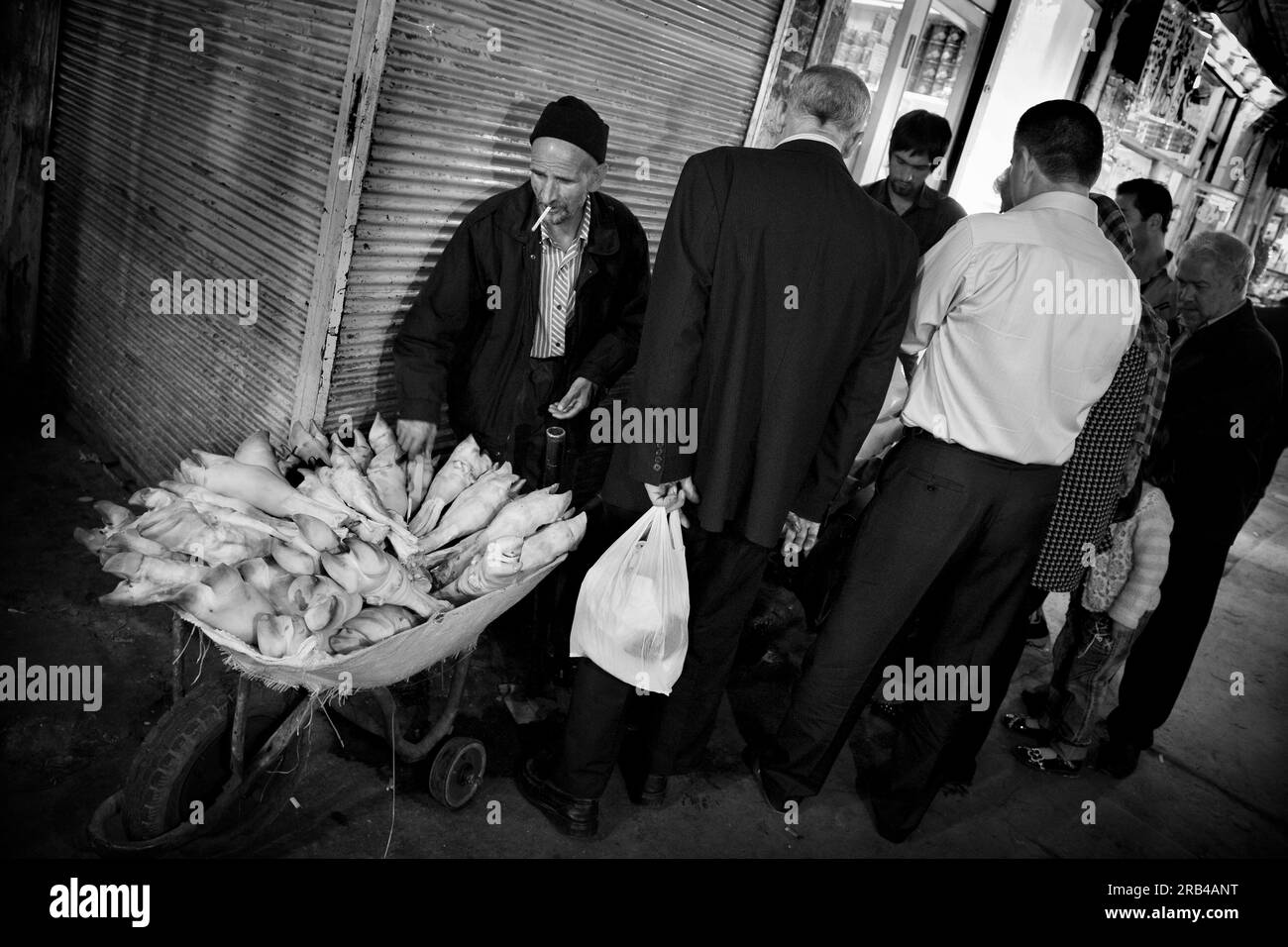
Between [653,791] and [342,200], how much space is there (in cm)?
250

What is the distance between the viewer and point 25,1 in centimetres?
425

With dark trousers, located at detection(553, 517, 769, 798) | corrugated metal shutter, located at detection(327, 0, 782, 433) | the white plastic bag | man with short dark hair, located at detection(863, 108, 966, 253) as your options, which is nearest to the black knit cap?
corrugated metal shutter, located at detection(327, 0, 782, 433)

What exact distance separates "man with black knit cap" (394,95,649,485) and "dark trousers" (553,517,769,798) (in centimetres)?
89

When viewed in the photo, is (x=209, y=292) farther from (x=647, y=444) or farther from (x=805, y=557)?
(x=805, y=557)

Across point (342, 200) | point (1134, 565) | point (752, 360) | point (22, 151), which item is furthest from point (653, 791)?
point (22, 151)

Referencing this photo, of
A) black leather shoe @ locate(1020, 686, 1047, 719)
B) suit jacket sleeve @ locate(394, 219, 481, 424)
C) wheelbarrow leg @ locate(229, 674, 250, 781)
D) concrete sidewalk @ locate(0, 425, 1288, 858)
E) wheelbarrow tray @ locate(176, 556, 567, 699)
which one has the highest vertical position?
suit jacket sleeve @ locate(394, 219, 481, 424)

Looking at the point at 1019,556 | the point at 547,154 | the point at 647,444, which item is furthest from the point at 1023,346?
the point at 547,154

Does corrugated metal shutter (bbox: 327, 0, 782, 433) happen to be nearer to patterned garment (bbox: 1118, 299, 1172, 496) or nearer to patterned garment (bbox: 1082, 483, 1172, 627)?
patterned garment (bbox: 1118, 299, 1172, 496)

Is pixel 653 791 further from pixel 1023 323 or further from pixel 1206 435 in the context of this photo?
pixel 1206 435

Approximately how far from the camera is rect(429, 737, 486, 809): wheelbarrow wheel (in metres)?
2.82

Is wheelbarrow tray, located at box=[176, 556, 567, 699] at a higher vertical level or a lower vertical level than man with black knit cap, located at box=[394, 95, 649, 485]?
lower

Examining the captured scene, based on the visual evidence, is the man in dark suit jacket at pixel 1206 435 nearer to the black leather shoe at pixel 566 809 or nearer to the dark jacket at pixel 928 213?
the dark jacket at pixel 928 213

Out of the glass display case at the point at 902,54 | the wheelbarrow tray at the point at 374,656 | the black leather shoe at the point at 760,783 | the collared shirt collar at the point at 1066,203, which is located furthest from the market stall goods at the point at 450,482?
the glass display case at the point at 902,54

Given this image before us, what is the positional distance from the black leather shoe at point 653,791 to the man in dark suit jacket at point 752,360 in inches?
12.6
